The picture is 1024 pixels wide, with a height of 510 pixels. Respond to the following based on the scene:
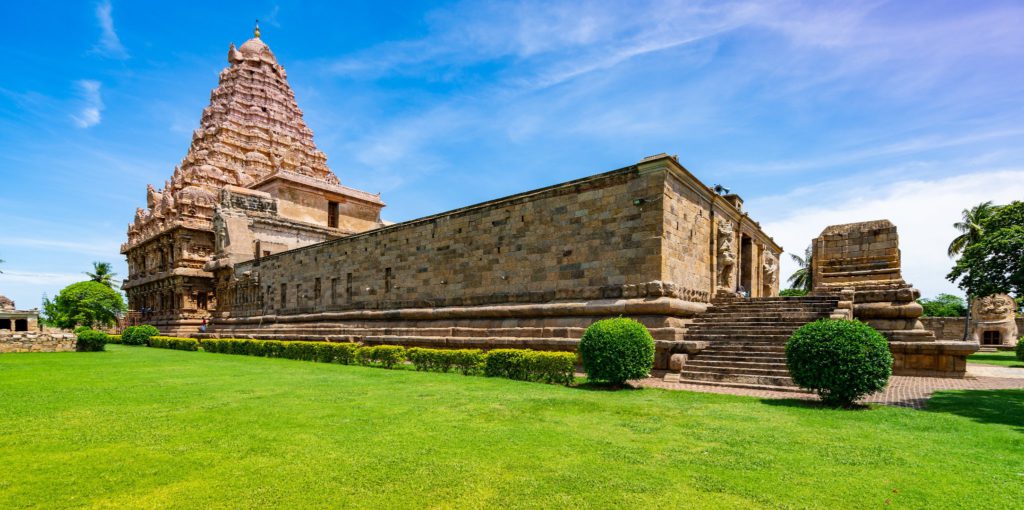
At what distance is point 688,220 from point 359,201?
2865 centimetres

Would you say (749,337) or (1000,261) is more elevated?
(1000,261)

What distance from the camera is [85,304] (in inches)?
1574

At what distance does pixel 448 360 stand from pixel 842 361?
29.5 ft

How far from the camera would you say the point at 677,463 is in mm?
5133

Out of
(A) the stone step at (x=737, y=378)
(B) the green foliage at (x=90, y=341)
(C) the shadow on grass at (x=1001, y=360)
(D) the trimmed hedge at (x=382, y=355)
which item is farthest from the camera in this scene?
(B) the green foliage at (x=90, y=341)

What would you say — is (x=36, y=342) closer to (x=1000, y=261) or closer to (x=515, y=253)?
(x=515, y=253)

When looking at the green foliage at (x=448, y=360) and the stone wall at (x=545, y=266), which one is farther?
the stone wall at (x=545, y=266)

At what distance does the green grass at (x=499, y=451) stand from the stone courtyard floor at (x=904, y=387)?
0.57 metres

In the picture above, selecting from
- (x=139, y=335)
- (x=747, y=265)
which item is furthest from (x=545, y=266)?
(x=139, y=335)

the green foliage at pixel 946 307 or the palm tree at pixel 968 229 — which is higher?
the palm tree at pixel 968 229

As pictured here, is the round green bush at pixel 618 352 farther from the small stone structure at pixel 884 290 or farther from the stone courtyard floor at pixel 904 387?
the small stone structure at pixel 884 290

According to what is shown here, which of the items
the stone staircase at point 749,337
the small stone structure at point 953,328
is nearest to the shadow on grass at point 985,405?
the stone staircase at point 749,337

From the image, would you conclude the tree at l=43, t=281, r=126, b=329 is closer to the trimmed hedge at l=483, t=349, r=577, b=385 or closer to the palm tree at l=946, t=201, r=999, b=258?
the trimmed hedge at l=483, t=349, r=577, b=385

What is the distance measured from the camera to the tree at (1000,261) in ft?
44.2
